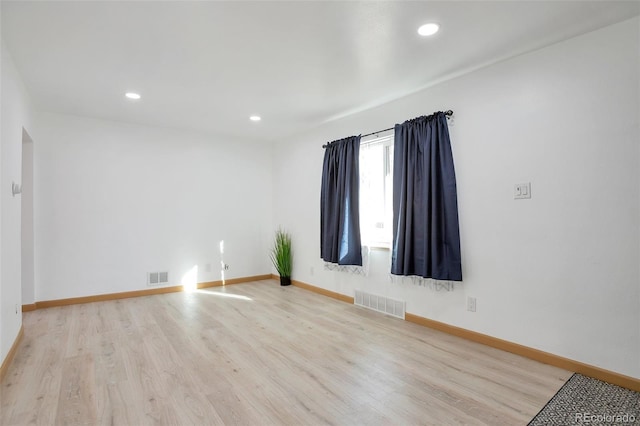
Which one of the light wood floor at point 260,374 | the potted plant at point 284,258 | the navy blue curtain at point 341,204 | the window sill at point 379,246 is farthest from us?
the potted plant at point 284,258

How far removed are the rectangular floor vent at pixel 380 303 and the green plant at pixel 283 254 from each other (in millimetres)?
1535

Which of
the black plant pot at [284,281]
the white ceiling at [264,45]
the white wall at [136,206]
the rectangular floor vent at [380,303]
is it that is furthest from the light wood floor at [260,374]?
the white ceiling at [264,45]

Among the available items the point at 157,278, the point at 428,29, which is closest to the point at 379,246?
the point at 428,29

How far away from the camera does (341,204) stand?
14.3 feet

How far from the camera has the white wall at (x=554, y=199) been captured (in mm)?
2285

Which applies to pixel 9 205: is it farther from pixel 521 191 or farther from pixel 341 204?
pixel 521 191

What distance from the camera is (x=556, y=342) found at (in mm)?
2580

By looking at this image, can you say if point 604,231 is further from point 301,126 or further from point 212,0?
point 301,126

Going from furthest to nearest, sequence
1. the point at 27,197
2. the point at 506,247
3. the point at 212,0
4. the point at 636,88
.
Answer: the point at 27,197 → the point at 506,247 → the point at 636,88 → the point at 212,0

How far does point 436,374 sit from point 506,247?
125 cm

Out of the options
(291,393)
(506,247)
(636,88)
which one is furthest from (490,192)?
(291,393)

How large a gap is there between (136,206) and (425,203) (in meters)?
3.98

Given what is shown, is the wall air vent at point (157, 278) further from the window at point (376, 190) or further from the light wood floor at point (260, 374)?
the window at point (376, 190)

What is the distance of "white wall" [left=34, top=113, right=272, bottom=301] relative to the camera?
4277 millimetres
